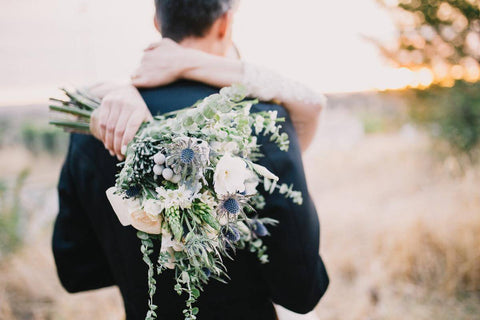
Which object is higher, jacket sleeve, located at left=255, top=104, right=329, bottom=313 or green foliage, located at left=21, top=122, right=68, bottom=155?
jacket sleeve, located at left=255, top=104, right=329, bottom=313

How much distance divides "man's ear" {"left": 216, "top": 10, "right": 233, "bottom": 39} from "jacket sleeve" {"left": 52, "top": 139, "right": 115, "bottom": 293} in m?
0.72

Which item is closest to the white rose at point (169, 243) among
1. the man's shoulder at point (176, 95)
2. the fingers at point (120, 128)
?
the fingers at point (120, 128)

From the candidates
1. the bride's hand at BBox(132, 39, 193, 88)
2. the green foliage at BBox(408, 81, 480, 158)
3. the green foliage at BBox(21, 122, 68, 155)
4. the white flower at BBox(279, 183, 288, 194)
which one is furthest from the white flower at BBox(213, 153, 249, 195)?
the green foliage at BBox(21, 122, 68, 155)

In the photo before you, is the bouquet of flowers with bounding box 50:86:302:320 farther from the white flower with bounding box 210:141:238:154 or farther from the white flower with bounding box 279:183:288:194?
the white flower with bounding box 279:183:288:194

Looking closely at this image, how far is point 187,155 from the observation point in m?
0.84

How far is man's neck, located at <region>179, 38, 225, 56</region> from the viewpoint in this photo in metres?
1.25

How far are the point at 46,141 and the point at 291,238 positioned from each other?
20.2m

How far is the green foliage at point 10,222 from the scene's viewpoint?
402 cm

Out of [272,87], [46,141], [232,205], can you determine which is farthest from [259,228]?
[46,141]

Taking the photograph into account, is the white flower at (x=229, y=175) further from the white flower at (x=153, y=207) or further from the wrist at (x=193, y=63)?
the wrist at (x=193, y=63)

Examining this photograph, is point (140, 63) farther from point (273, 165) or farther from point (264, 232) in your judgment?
point (264, 232)

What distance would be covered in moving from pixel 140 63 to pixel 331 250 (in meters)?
3.92

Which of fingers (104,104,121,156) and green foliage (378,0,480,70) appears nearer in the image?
fingers (104,104,121,156)

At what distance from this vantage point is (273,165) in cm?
116
